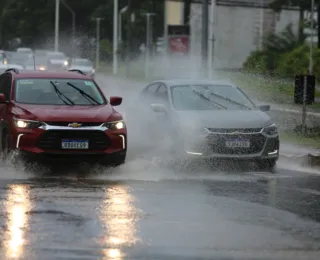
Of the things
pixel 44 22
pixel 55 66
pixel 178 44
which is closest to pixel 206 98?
pixel 178 44

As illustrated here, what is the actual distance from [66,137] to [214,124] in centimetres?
256

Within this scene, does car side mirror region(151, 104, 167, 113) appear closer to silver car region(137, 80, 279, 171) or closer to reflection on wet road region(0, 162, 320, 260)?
silver car region(137, 80, 279, 171)

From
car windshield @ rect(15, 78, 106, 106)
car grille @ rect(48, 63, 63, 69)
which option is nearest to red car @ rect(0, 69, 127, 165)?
car windshield @ rect(15, 78, 106, 106)

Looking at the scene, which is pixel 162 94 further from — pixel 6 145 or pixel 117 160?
pixel 6 145

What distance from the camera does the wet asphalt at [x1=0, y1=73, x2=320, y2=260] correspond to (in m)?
9.30

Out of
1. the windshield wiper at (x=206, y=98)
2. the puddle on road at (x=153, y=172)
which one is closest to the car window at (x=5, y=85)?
the puddle on road at (x=153, y=172)

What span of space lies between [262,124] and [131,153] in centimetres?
285

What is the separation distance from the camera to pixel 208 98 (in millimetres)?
18453

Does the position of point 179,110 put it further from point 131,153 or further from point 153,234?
point 153,234

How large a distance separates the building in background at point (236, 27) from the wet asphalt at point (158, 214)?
74.8m

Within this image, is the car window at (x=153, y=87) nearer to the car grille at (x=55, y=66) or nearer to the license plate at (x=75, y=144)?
the license plate at (x=75, y=144)

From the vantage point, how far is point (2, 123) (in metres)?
16.5

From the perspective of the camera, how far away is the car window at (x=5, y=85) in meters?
17.2

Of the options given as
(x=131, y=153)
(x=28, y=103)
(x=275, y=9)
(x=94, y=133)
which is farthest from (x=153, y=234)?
(x=275, y=9)
